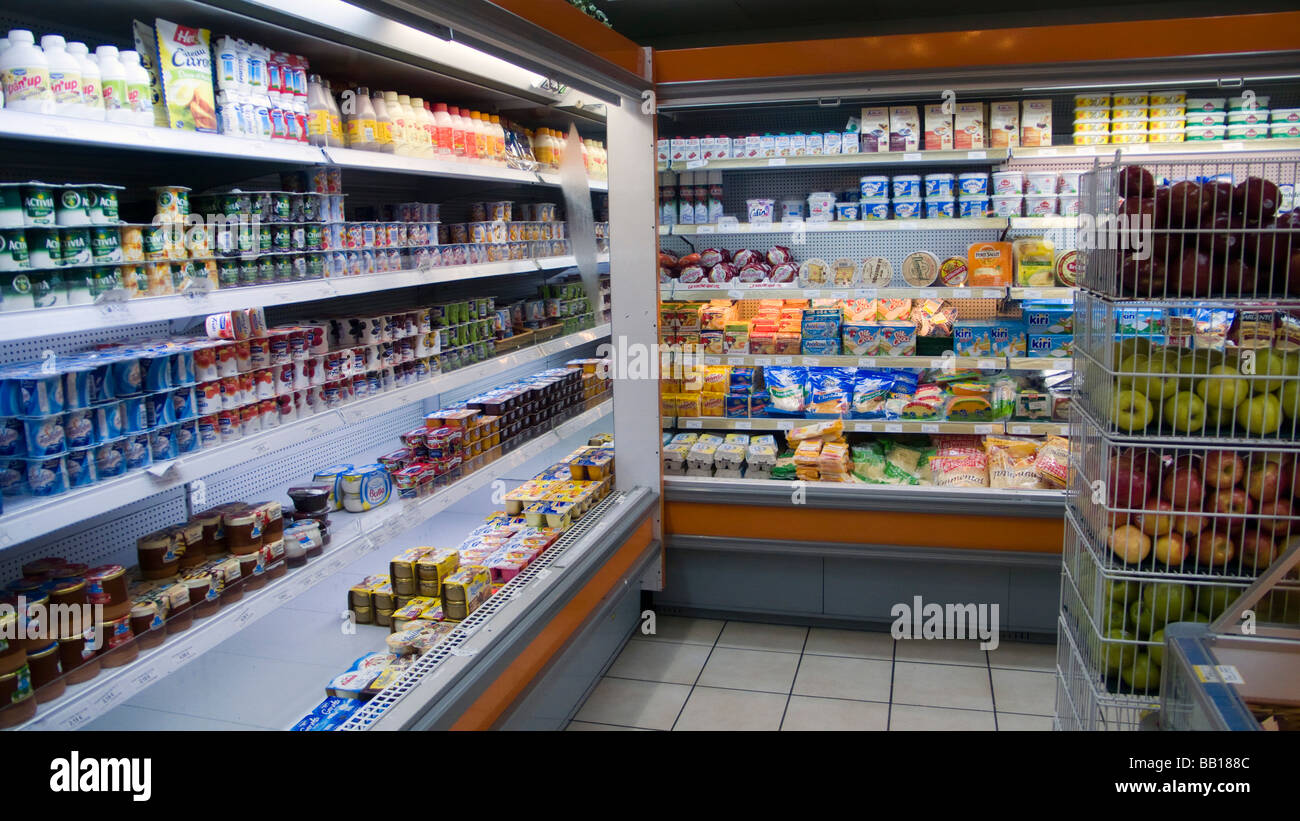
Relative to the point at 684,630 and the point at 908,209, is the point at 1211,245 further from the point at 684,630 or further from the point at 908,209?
the point at 684,630

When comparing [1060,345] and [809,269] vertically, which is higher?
[809,269]

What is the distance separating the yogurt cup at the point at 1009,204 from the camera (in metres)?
3.95

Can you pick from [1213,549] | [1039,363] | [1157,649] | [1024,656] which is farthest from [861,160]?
[1157,649]

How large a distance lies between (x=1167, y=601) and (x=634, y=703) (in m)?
1.98

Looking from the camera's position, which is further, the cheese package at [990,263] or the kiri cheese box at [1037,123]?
the cheese package at [990,263]

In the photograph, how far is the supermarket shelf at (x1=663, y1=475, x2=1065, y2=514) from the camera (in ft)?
12.0

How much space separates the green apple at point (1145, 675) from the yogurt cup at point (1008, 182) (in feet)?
8.17

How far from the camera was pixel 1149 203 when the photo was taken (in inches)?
78.0

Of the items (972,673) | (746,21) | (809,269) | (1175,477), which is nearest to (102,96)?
(1175,477)

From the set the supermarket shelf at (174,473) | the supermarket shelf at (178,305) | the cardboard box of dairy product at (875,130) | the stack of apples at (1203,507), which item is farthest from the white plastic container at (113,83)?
the cardboard box of dairy product at (875,130)

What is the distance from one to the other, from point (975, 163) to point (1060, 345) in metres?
0.94

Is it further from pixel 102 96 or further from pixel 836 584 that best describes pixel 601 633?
pixel 102 96

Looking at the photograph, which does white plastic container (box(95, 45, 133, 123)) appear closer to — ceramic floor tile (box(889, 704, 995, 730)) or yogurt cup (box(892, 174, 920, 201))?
ceramic floor tile (box(889, 704, 995, 730))

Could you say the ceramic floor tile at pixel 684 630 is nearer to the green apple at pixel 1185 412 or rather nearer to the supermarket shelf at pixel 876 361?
the supermarket shelf at pixel 876 361
